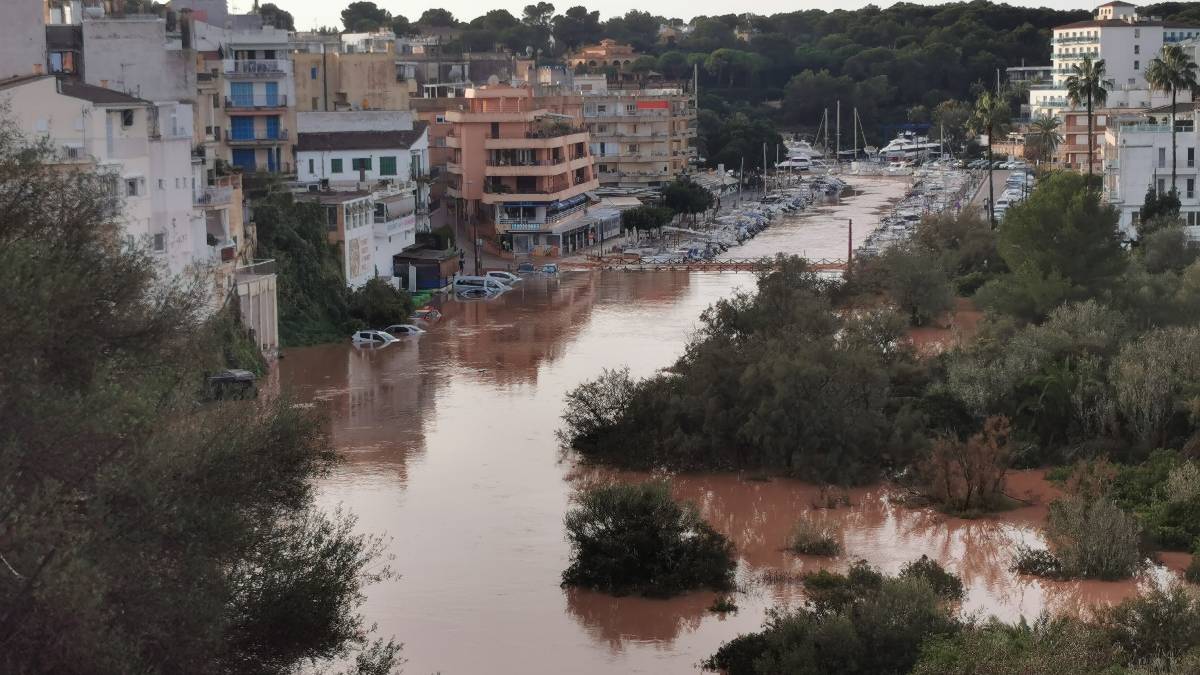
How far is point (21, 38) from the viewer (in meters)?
47.2

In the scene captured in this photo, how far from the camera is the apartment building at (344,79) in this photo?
68.5 m

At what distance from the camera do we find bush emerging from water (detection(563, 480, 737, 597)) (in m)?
25.1

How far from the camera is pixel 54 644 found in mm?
14203

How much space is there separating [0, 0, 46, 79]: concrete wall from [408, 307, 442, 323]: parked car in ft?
36.7

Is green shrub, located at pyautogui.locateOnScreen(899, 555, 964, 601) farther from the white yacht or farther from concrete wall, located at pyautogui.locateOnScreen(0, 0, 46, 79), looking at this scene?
the white yacht

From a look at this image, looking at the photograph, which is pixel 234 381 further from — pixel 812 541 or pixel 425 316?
pixel 425 316

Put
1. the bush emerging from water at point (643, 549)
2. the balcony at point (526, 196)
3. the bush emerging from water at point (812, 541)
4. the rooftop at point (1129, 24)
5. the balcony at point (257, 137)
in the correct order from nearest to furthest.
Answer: the bush emerging from water at point (643, 549), the bush emerging from water at point (812, 541), the balcony at point (257, 137), the balcony at point (526, 196), the rooftop at point (1129, 24)

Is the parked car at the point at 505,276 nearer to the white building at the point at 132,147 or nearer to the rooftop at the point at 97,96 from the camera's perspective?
the white building at the point at 132,147

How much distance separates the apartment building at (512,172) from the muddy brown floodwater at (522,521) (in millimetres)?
18750

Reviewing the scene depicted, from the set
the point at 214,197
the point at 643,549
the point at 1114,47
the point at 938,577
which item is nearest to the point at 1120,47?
the point at 1114,47

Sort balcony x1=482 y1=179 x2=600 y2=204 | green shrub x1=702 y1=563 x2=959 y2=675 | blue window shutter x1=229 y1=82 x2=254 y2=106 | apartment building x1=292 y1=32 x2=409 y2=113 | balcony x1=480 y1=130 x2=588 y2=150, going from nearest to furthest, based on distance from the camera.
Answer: green shrub x1=702 y1=563 x2=959 y2=675
blue window shutter x1=229 y1=82 x2=254 y2=106
balcony x1=482 y1=179 x2=600 y2=204
balcony x1=480 y1=130 x2=588 y2=150
apartment building x1=292 y1=32 x2=409 y2=113

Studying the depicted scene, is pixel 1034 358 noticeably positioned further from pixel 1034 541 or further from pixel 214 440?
pixel 214 440

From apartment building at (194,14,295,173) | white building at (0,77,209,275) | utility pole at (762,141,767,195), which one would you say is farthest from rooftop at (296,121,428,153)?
utility pole at (762,141,767,195)

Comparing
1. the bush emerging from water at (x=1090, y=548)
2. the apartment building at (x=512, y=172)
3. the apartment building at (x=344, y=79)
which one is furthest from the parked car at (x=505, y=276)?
the bush emerging from water at (x=1090, y=548)
